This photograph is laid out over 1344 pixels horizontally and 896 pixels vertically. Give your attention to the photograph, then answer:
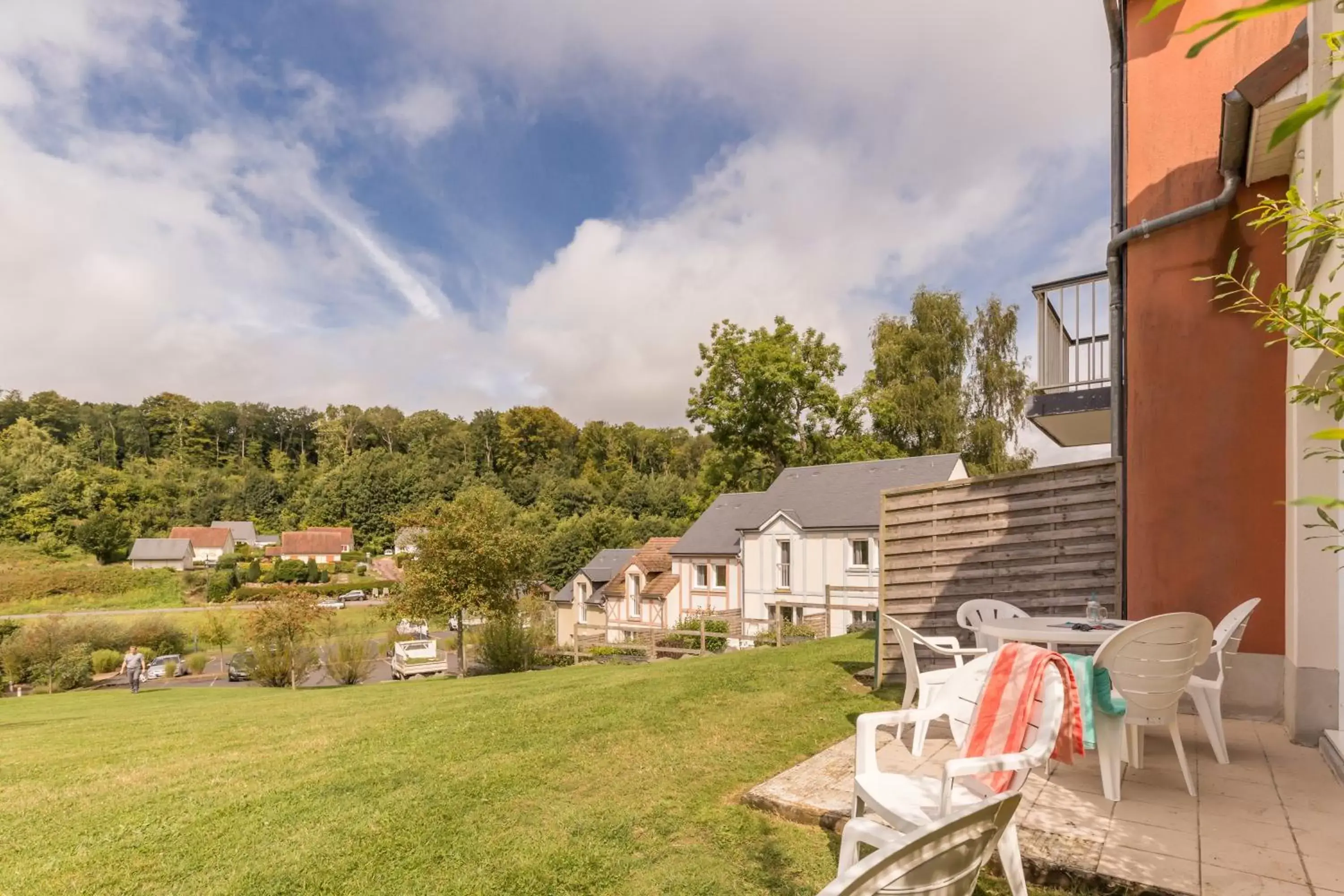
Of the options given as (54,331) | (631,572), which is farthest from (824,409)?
(54,331)

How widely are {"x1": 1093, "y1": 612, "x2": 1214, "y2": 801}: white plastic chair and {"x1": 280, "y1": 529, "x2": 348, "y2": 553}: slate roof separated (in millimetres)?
67011

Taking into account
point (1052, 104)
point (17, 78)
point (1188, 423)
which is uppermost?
point (17, 78)

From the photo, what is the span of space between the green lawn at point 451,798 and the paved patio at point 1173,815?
0.34m

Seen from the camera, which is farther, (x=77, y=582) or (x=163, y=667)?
(x=77, y=582)

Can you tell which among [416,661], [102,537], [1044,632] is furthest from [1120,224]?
[102,537]

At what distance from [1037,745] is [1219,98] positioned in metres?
6.57

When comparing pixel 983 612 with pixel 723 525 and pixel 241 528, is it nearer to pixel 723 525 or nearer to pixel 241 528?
pixel 723 525

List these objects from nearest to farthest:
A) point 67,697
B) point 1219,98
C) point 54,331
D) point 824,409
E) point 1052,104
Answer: point 1219,98 → point 1052,104 → point 67,697 → point 824,409 → point 54,331

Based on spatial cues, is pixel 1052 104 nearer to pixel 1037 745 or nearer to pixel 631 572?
pixel 1037 745

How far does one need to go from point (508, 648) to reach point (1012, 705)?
1698 centimetres

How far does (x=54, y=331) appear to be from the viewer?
75.7m

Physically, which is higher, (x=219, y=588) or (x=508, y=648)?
(x=508, y=648)

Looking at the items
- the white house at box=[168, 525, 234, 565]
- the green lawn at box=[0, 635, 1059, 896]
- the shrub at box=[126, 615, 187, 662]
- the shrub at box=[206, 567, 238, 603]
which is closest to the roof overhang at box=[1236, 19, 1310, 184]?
the green lawn at box=[0, 635, 1059, 896]

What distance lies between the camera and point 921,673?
6.10m
